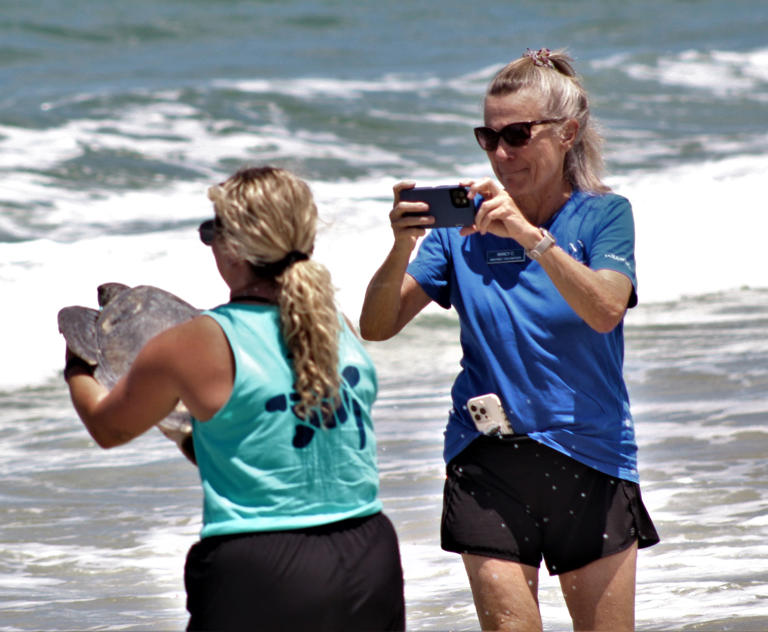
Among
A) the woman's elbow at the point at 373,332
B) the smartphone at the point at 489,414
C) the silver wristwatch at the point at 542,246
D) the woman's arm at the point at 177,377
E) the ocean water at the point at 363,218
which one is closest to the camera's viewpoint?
the woman's arm at the point at 177,377

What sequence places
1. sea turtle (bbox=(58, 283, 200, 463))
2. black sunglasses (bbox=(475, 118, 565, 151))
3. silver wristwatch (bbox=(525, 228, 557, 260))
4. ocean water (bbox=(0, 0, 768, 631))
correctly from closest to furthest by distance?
sea turtle (bbox=(58, 283, 200, 463)) < silver wristwatch (bbox=(525, 228, 557, 260)) < black sunglasses (bbox=(475, 118, 565, 151)) < ocean water (bbox=(0, 0, 768, 631))

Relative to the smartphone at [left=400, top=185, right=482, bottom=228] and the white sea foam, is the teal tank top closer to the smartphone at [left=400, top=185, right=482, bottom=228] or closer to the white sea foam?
the smartphone at [left=400, top=185, right=482, bottom=228]

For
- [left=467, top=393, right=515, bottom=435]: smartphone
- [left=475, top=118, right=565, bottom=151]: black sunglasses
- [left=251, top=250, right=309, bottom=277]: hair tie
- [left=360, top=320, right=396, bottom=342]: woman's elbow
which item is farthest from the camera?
[left=360, top=320, right=396, bottom=342]: woman's elbow

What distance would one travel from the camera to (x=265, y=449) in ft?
7.59

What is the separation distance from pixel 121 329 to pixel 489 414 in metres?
0.90

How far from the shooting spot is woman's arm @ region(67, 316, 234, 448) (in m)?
2.27

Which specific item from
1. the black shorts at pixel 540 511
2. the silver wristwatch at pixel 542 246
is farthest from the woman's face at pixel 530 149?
the black shorts at pixel 540 511

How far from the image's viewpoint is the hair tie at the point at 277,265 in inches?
93.4

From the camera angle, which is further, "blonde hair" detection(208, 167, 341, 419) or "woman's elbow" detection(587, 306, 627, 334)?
"woman's elbow" detection(587, 306, 627, 334)

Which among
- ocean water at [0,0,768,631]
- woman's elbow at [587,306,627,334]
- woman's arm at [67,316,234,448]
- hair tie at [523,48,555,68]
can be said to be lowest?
ocean water at [0,0,768,631]

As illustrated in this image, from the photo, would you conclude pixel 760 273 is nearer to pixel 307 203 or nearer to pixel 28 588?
pixel 28 588

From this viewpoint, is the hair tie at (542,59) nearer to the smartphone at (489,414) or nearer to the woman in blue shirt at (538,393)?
the woman in blue shirt at (538,393)

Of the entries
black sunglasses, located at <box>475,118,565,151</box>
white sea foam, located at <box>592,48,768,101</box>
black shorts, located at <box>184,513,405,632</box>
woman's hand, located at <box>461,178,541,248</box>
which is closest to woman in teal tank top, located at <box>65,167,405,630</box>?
black shorts, located at <box>184,513,405,632</box>

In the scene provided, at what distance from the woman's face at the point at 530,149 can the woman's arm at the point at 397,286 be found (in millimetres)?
248
